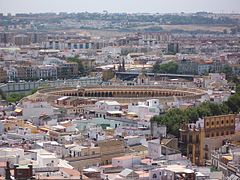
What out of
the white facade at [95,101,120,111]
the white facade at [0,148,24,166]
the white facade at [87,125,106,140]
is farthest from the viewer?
the white facade at [95,101,120,111]

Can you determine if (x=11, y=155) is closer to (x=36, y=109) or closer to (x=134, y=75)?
(x=36, y=109)

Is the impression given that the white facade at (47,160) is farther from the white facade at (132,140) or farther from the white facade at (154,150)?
the white facade at (132,140)

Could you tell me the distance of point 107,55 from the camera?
45938mm

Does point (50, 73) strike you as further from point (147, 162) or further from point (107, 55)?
point (147, 162)

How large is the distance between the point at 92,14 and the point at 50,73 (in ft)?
208

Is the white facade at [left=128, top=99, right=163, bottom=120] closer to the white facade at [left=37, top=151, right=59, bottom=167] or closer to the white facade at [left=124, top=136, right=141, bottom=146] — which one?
the white facade at [left=124, top=136, right=141, bottom=146]

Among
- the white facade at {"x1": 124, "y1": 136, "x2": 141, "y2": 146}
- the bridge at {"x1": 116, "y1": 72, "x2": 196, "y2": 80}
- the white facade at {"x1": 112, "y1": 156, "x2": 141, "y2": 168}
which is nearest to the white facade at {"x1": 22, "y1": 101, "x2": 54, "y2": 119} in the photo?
the white facade at {"x1": 124, "y1": 136, "x2": 141, "y2": 146}

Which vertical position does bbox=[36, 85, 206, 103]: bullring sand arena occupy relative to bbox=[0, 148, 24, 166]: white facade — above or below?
below

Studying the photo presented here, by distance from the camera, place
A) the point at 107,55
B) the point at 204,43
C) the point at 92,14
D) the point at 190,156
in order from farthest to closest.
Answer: the point at 92,14 → the point at 204,43 → the point at 107,55 → the point at 190,156

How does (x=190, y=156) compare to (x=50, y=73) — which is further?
(x=50, y=73)

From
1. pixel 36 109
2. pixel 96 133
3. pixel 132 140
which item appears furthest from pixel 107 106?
pixel 132 140

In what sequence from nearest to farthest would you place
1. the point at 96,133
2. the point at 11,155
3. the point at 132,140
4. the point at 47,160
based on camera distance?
1. the point at 47,160
2. the point at 11,155
3. the point at 132,140
4. the point at 96,133

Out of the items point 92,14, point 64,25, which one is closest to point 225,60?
point 64,25

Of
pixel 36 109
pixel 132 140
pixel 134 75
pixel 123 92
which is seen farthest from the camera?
pixel 134 75
